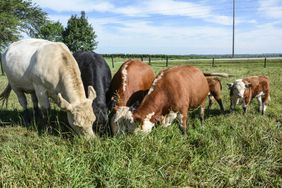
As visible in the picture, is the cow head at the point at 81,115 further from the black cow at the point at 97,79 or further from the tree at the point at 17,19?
the tree at the point at 17,19

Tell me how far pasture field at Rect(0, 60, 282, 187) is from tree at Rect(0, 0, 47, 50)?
2610 cm

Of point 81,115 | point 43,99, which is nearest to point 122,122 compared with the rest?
point 81,115

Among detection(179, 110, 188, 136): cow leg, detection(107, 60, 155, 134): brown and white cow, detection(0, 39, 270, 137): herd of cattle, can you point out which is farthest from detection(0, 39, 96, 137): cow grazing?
detection(179, 110, 188, 136): cow leg

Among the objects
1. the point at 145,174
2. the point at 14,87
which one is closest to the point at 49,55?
the point at 14,87

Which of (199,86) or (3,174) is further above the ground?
(199,86)

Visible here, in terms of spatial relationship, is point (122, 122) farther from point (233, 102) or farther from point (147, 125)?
point (233, 102)

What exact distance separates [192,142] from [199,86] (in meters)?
2.26

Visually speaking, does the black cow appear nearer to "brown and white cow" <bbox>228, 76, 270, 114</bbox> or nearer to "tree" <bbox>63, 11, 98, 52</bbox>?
"brown and white cow" <bbox>228, 76, 270, 114</bbox>

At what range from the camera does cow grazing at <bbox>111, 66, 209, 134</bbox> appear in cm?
655

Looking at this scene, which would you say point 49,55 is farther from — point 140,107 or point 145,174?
point 145,174

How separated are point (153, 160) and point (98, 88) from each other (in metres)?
2.99

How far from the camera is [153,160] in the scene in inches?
207

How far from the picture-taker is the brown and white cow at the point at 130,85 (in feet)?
25.2

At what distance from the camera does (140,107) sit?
6738 mm
